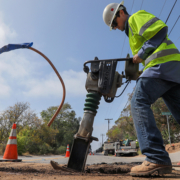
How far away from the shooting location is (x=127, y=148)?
17.3 meters

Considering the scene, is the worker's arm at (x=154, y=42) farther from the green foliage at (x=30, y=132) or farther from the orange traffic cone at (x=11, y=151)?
the green foliage at (x=30, y=132)

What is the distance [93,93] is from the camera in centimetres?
265

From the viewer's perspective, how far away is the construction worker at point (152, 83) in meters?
1.82

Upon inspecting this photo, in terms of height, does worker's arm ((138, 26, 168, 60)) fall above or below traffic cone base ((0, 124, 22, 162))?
above

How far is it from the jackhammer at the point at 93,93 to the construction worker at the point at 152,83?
1.62 feet

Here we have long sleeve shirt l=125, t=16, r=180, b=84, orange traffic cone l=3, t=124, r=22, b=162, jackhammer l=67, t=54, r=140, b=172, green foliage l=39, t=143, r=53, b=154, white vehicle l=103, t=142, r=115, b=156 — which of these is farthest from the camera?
green foliage l=39, t=143, r=53, b=154

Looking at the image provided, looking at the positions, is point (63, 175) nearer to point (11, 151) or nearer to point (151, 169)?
point (151, 169)

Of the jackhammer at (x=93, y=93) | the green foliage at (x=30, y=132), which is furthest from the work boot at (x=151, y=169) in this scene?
the green foliage at (x=30, y=132)

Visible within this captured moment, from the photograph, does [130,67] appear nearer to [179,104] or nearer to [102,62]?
[102,62]

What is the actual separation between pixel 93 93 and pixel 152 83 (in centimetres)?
95

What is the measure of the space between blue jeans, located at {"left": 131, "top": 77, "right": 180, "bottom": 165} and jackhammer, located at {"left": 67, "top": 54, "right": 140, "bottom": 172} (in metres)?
0.63

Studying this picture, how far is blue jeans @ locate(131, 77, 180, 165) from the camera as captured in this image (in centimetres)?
181

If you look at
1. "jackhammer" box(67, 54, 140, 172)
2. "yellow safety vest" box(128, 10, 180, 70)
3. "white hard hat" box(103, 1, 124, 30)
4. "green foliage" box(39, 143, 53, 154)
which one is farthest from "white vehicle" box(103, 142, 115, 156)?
"yellow safety vest" box(128, 10, 180, 70)

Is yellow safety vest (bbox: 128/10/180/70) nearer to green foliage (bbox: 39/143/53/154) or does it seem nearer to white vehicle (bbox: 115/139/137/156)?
white vehicle (bbox: 115/139/137/156)
